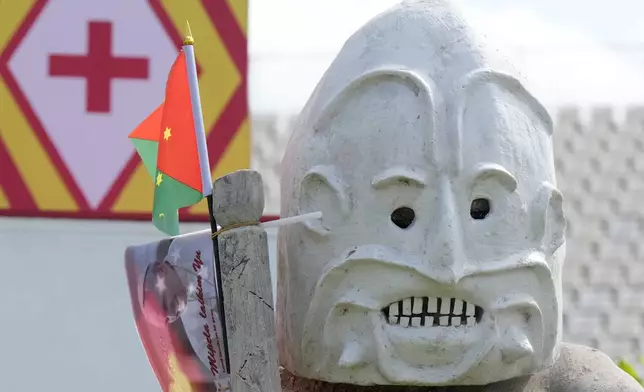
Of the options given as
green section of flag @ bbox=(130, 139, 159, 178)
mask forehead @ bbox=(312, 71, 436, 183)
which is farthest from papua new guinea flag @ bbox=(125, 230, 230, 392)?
mask forehead @ bbox=(312, 71, 436, 183)

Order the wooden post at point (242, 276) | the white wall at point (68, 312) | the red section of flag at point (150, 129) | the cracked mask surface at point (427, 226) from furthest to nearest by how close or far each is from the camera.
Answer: the white wall at point (68, 312)
the red section of flag at point (150, 129)
the cracked mask surface at point (427, 226)
the wooden post at point (242, 276)

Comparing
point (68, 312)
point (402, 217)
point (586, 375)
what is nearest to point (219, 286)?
point (402, 217)

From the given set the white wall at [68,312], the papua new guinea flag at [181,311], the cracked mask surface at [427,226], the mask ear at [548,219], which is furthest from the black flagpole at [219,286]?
the white wall at [68,312]

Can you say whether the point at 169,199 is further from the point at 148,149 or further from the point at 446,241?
the point at 446,241

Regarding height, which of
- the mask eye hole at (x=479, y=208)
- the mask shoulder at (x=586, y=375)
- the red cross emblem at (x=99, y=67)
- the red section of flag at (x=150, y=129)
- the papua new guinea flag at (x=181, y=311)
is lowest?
the mask shoulder at (x=586, y=375)

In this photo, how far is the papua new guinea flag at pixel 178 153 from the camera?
272 cm

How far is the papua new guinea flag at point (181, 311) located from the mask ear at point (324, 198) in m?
0.26

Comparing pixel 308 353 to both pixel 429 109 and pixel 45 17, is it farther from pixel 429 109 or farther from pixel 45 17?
pixel 45 17

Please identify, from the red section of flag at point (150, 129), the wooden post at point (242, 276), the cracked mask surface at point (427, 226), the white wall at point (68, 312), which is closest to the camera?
the wooden post at point (242, 276)

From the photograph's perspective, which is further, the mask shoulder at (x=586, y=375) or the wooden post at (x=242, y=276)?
the mask shoulder at (x=586, y=375)

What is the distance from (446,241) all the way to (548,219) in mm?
279

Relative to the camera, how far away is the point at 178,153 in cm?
273

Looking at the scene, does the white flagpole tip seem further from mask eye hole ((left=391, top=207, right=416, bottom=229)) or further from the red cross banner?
the red cross banner

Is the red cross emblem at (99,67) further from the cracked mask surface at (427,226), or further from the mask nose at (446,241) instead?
the mask nose at (446,241)
